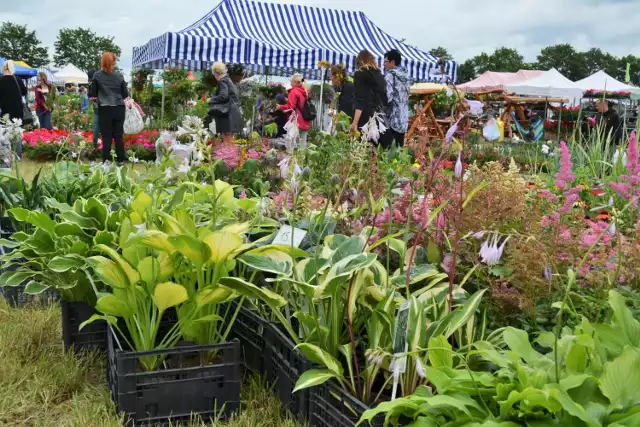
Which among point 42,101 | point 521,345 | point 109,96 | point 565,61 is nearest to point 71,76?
point 42,101

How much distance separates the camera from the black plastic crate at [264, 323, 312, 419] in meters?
2.20

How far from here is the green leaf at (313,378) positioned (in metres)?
Result: 1.92

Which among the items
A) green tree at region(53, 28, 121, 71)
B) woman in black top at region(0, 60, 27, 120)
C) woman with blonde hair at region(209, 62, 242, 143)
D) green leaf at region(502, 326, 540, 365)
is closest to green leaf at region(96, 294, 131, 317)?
green leaf at region(502, 326, 540, 365)

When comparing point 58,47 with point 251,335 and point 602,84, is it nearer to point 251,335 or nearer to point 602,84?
point 602,84

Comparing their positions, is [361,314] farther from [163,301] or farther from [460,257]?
[163,301]

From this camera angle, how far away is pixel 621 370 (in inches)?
56.1

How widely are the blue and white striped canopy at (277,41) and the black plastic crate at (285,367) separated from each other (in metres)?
10.2

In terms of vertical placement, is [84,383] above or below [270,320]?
below

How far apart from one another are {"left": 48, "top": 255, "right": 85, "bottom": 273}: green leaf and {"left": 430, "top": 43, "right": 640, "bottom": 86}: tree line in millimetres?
77253

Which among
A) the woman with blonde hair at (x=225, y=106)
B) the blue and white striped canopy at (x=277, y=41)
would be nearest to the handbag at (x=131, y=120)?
the blue and white striped canopy at (x=277, y=41)

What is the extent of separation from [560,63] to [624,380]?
9892 centimetres

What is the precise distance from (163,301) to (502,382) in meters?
1.18

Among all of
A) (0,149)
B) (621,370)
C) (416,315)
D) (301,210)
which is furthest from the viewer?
(0,149)

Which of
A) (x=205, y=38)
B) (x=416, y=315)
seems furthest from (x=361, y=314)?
(x=205, y=38)
